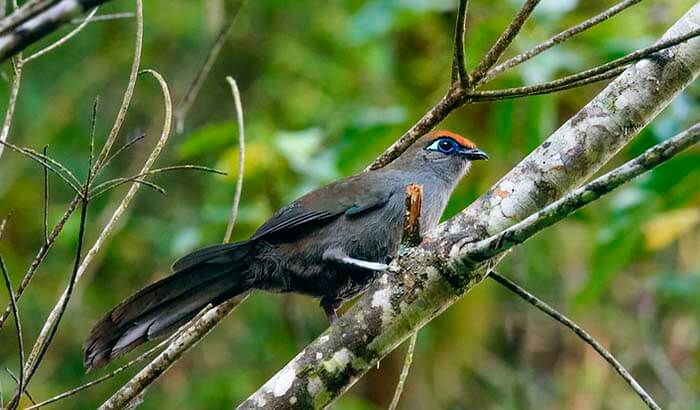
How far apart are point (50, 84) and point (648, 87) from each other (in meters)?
5.36

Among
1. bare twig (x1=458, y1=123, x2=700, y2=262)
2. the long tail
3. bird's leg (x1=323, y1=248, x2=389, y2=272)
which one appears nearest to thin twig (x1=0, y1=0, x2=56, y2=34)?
bare twig (x1=458, y1=123, x2=700, y2=262)

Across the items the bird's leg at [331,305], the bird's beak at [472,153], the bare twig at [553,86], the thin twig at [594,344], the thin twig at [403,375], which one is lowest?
the thin twig at [594,344]

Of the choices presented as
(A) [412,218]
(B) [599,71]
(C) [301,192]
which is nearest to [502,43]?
(B) [599,71]

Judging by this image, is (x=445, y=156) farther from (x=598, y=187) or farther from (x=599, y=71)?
(x=598, y=187)

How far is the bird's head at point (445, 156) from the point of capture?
4.67 meters

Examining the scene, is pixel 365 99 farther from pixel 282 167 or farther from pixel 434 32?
pixel 282 167

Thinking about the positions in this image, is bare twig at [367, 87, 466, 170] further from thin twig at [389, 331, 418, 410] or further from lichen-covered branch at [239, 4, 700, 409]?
thin twig at [389, 331, 418, 410]

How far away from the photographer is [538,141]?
4.31m

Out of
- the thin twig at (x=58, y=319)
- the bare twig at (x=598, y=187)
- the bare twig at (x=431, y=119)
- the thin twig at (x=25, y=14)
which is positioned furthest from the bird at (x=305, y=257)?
the thin twig at (x=25, y=14)

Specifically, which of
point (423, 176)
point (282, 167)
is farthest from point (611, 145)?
point (282, 167)

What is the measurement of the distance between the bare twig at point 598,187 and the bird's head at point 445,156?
240cm

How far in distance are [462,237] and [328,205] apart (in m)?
1.59

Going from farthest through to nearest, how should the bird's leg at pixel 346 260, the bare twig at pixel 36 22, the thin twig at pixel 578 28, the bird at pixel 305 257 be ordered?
1. the bird's leg at pixel 346 260
2. the bird at pixel 305 257
3. the thin twig at pixel 578 28
4. the bare twig at pixel 36 22

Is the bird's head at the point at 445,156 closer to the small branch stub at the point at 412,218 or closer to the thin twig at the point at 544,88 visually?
the thin twig at the point at 544,88
